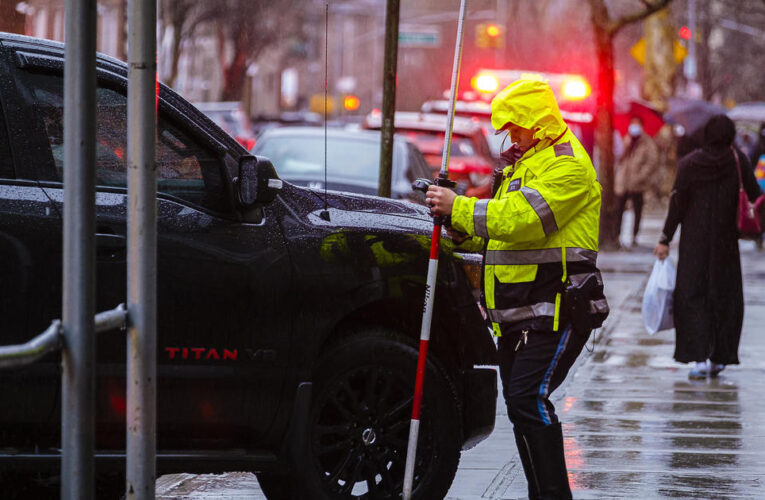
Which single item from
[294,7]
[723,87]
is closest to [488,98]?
[294,7]

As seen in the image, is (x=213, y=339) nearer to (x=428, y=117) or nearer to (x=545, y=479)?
(x=545, y=479)

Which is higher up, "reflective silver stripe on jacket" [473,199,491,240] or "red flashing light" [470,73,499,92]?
"red flashing light" [470,73,499,92]

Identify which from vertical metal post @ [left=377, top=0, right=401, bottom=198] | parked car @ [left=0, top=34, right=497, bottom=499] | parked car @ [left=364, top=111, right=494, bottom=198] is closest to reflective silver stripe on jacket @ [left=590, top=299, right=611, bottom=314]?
parked car @ [left=0, top=34, right=497, bottom=499]

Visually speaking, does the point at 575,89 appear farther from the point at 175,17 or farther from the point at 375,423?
the point at 375,423

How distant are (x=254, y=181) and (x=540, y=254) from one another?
1040 millimetres

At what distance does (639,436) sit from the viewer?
8.05m

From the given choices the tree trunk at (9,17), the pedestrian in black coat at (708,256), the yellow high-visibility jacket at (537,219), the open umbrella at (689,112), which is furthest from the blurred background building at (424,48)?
the open umbrella at (689,112)

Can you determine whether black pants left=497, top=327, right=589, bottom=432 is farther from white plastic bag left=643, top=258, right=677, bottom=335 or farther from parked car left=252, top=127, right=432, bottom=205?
parked car left=252, top=127, right=432, bottom=205

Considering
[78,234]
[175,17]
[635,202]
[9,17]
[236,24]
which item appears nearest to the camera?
[78,234]

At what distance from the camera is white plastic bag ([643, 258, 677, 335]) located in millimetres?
10336

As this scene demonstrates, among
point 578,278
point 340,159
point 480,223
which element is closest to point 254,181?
point 480,223

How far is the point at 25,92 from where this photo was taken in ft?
17.4

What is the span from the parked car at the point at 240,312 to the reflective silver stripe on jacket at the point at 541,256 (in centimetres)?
46

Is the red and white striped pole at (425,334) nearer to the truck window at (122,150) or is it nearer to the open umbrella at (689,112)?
the truck window at (122,150)
